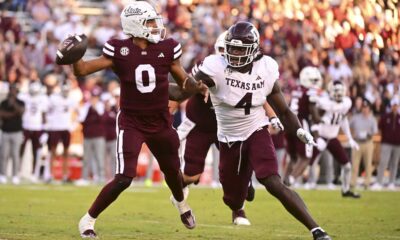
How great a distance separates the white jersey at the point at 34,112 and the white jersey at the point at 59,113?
0.16m

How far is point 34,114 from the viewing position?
20.1m

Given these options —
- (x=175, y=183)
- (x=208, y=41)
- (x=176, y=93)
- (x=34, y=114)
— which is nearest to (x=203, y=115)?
(x=175, y=183)

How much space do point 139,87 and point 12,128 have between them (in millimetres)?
11140

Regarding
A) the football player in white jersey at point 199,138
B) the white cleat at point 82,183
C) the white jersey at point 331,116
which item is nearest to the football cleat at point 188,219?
the football player in white jersey at point 199,138

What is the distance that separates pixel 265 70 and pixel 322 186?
1173cm

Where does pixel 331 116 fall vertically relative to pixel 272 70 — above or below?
below

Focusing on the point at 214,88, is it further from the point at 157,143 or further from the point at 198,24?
the point at 198,24

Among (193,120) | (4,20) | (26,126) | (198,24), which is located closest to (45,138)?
(26,126)

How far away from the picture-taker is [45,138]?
20.5 m

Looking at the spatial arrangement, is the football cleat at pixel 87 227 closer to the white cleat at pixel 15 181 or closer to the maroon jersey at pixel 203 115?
the maroon jersey at pixel 203 115

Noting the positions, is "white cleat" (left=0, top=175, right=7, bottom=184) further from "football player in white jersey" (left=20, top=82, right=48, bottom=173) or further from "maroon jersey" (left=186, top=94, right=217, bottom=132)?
"maroon jersey" (left=186, top=94, right=217, bottom=132)

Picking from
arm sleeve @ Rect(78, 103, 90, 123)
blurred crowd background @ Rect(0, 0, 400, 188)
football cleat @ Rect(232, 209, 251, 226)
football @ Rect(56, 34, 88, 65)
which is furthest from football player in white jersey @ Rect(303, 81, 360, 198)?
football @ Rect(56, 34, 88, 65)

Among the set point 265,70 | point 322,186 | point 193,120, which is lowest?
point 322,186

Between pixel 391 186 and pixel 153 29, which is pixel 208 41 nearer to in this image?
pixel 391 186
